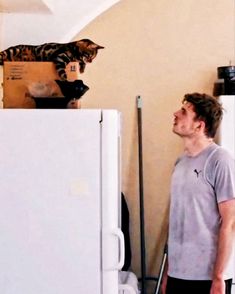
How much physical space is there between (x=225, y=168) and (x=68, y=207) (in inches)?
27.4

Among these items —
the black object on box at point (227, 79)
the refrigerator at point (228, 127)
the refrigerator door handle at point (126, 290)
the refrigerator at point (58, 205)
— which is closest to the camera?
the refrigerator at point (58, 205)

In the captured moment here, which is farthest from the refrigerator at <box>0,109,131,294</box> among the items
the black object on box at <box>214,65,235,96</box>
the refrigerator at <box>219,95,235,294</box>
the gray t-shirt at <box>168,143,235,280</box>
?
the black object on box at <box>214,65,235,96</box>

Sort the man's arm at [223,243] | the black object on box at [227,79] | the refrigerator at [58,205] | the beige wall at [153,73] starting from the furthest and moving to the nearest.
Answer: the beige wall at [153,73] < the black object on box at [227,79] < the man's arm at [223,243] < the refrigerator at [58,205]

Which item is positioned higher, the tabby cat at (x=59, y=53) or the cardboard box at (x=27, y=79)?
the tabby cat at (x=59, y=53)

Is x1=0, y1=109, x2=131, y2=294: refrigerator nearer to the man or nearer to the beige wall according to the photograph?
the man

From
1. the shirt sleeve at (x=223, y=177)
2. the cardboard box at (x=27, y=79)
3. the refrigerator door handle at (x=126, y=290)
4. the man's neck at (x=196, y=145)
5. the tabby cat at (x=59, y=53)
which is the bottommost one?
the refrigerator door handle at (x=126, y=290)

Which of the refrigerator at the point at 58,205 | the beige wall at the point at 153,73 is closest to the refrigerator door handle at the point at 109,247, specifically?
the refrigerator at the point at 58,205

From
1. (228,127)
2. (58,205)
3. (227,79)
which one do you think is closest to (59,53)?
(58,205)

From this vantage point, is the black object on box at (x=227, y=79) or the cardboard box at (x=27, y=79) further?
the black object on box at (x=227, y=79)

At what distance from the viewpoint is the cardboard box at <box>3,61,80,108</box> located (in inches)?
88.6

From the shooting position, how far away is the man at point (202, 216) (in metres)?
2.17

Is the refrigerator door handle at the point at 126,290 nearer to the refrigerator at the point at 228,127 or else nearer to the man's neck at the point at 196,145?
the refrigerator at the point at 228,127

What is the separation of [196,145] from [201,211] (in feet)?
1.01

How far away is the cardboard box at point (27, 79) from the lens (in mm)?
2250
